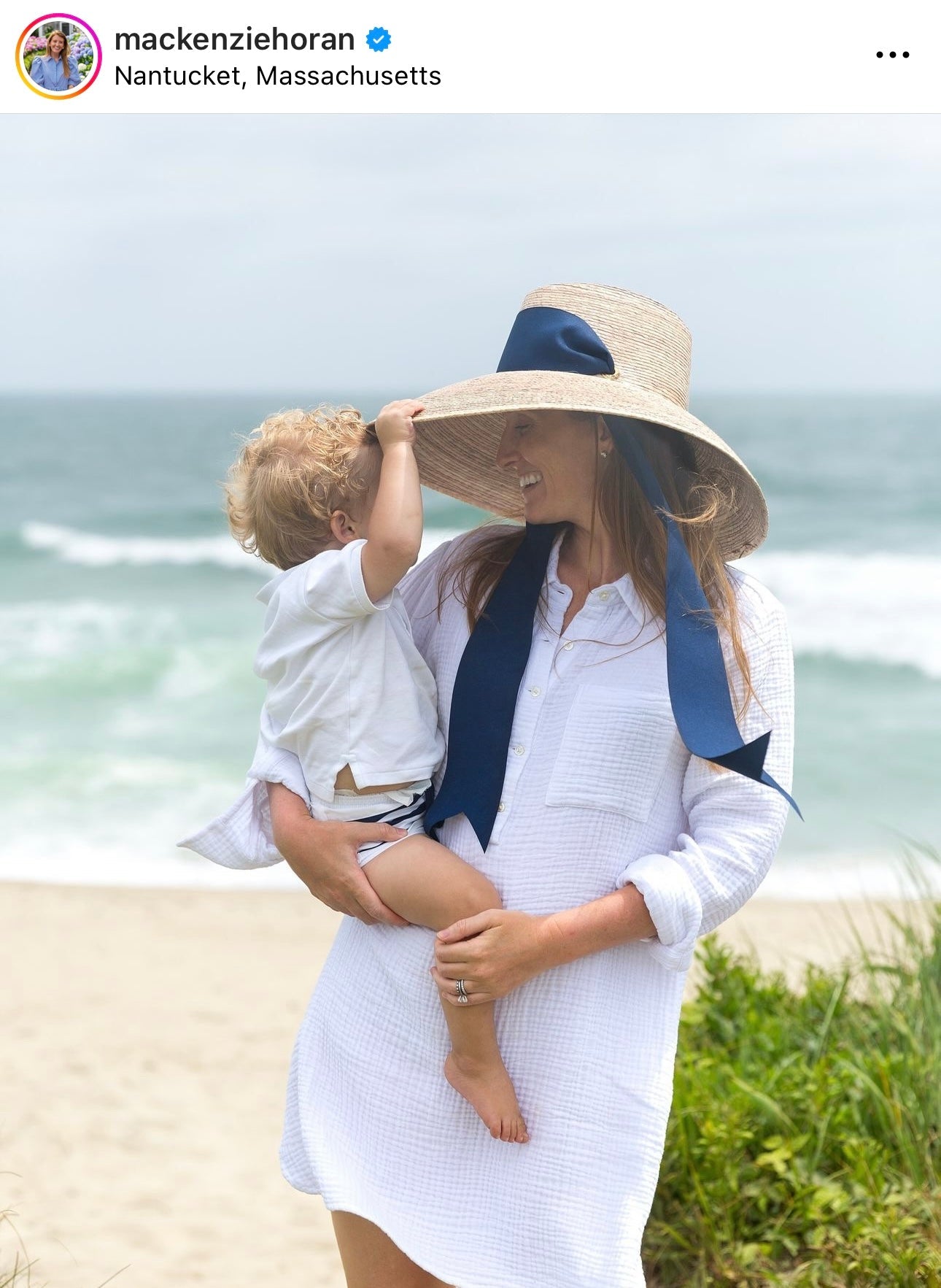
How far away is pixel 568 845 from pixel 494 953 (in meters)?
0.20

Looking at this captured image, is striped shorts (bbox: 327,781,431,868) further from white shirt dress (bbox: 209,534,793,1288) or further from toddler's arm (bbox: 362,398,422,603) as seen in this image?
toddler's arm (bbox: 362,398,422,603)

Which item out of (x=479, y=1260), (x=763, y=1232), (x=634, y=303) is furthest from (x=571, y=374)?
(x=763, y=1232)

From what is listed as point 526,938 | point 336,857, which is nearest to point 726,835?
point 526,938

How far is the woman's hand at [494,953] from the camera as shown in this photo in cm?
172

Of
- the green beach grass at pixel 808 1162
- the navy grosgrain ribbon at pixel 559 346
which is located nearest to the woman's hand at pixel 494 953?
the navy grosgrain ribbon at pixel 559 346

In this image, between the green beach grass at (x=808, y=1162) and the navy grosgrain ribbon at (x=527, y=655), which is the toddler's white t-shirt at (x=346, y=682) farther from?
the green beach grass at (x=808, y=1162)

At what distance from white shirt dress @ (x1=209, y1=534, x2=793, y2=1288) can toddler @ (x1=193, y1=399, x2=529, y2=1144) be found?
0.07 metres

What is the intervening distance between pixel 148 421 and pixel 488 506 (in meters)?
36.8

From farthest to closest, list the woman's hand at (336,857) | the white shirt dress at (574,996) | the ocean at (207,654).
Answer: the ocean at (207,654)
the woman's hand at (336,857)
the white shirt dress at (574,996)

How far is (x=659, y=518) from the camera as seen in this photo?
1862 millimetres

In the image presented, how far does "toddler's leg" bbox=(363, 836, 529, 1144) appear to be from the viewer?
5.87 ft
